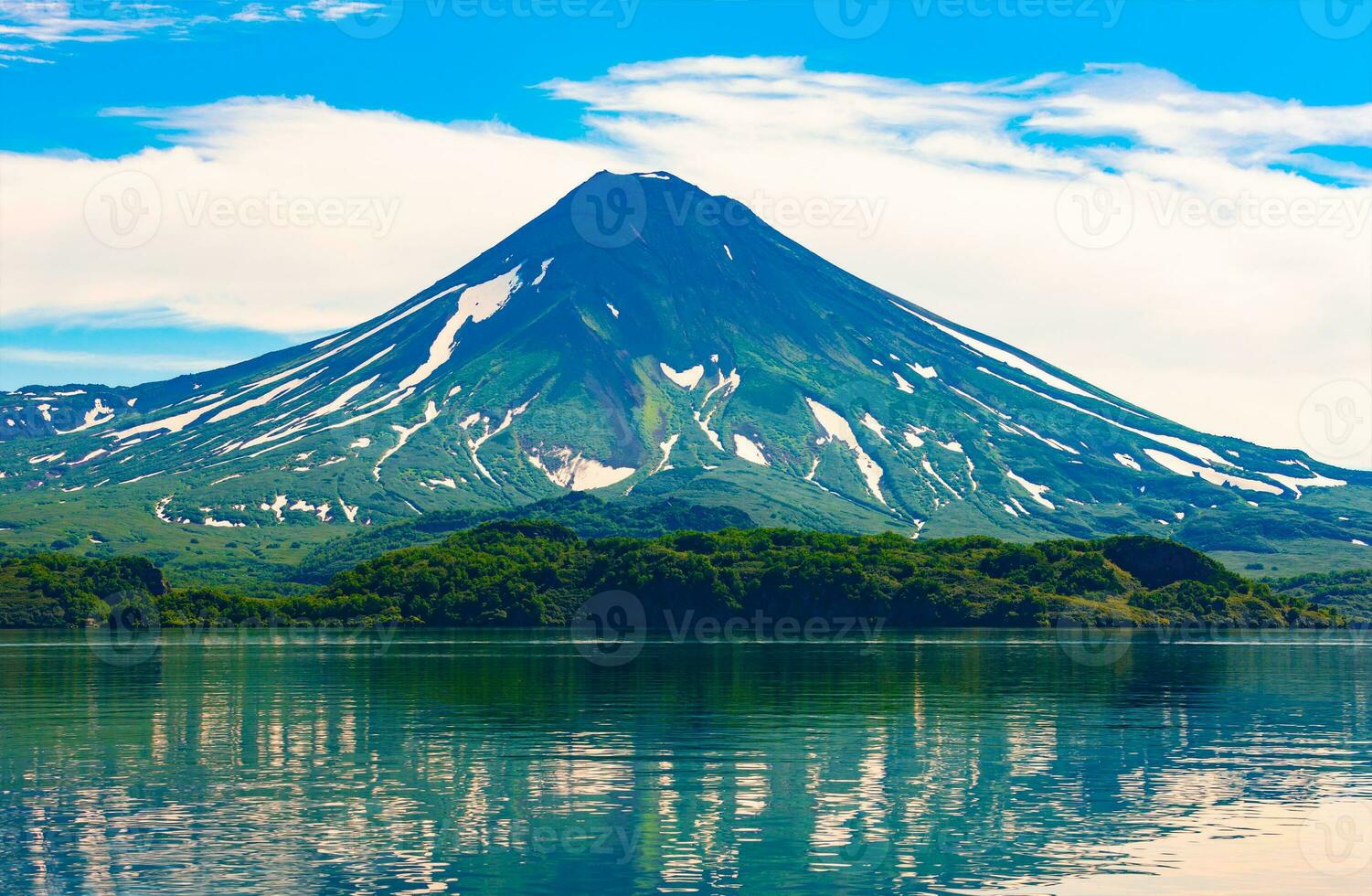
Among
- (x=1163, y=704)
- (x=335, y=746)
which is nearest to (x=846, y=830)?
(x=335, y=746)

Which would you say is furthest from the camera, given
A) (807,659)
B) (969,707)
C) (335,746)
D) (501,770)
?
(807,659)

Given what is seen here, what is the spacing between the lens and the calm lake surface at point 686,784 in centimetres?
3775

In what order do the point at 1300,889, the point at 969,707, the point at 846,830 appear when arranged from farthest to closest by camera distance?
the point at 969,707, the point at 846,830, the point at 1300,889

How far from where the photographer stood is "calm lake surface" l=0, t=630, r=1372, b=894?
3775 cm

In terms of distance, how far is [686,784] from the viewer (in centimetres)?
5116

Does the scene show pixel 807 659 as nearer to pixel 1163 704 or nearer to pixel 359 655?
pixel 359 655

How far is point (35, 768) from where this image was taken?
5578cm

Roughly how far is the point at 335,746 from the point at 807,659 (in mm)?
68596

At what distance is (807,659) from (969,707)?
47.4 m

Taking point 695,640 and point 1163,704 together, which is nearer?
point 1163,704

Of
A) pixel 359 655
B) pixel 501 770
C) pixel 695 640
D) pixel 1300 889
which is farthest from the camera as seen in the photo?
pixel 695 640

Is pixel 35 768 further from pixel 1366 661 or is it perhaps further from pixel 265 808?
pixel 1366 661

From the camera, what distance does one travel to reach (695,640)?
168 m

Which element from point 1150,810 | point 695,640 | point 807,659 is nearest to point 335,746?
point 1150,810
